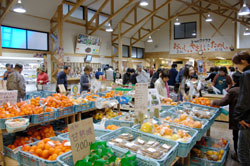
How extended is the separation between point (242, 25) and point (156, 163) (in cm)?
1484

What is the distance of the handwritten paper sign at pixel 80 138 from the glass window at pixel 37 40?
298 inches

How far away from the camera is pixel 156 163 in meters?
1.56

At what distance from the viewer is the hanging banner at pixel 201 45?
13.7 m

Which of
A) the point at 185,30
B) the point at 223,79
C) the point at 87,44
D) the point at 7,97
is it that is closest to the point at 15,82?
the point at 7,97

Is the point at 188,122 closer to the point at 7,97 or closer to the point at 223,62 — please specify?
the point at 7,97

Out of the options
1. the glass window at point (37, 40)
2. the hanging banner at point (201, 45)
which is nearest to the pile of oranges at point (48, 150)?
the glass window at point (37, 40)

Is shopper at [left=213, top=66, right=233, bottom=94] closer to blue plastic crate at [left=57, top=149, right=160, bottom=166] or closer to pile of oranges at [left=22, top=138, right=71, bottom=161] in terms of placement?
blue plastic crate at [left=57, top=149, right=160, bottom=166]

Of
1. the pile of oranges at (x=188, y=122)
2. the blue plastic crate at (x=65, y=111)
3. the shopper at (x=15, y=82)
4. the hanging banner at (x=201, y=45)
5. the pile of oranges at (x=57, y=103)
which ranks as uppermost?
the hanging banner at (x=201, y=45)

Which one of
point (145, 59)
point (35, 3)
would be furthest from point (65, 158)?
point (145, 59)

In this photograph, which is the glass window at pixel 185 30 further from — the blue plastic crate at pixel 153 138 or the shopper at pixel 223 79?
the blue plastic crate at pixel 153 138

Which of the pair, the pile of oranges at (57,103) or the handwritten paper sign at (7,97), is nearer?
the handwritten paper sign at (7,97)

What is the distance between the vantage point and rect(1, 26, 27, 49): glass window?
7.24m

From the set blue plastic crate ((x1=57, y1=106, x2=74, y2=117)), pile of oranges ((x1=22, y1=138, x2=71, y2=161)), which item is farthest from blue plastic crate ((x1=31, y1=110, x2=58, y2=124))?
pile of oranges ((x1=22, y1=138, x2=71, y2=161))

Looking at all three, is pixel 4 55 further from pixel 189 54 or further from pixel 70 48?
pixel 189 54
